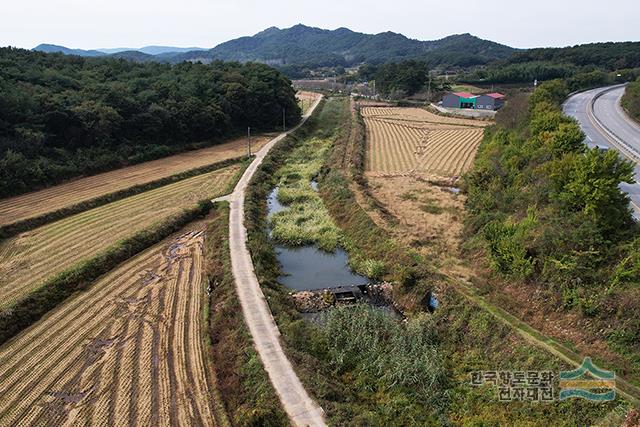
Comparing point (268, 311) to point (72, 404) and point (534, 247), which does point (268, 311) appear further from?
point (534, 247)

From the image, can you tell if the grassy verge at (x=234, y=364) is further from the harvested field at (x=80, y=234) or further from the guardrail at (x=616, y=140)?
the guardrail at (x=616, y=140)
